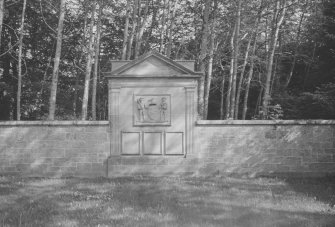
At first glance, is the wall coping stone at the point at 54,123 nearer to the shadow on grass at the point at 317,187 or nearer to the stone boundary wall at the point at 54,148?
the stone boundary wall at the point at 54,148

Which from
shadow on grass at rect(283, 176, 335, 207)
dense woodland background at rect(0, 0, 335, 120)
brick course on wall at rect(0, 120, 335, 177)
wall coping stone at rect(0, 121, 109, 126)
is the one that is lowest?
shadow on grass at rect(283, 176, 335, 207)

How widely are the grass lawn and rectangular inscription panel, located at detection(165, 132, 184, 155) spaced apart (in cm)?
102

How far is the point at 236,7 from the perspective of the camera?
17391 mm

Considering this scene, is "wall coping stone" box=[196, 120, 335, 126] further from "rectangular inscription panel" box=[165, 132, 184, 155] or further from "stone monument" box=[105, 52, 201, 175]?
"rectangular inscription panel" box=[165, 132, 184, 155]

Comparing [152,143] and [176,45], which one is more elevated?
[176,45]

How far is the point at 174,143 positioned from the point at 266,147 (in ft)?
8.61

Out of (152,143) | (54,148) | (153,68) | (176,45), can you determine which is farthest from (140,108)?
(176,45)

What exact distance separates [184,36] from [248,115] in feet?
26.9

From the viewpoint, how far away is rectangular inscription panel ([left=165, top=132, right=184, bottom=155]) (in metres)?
11.1

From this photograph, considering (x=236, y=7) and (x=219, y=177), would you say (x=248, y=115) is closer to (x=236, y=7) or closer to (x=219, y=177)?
(x=236, y=7)

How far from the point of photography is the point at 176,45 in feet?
77.7

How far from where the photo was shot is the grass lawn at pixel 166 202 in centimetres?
609

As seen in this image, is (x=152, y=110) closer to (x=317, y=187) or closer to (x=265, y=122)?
(x=265, y=122)

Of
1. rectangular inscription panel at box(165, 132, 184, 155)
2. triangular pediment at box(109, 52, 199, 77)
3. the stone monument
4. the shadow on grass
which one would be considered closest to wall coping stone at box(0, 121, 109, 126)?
the stone monument
